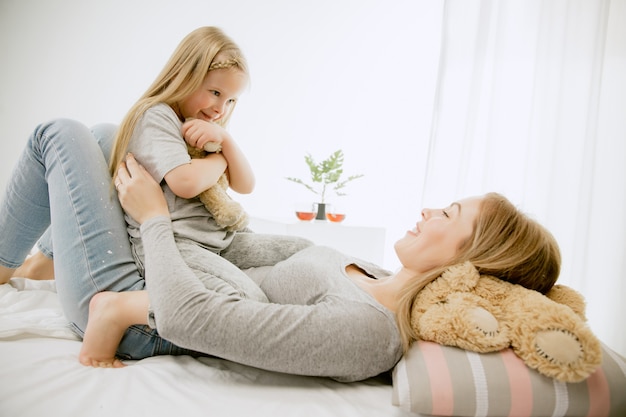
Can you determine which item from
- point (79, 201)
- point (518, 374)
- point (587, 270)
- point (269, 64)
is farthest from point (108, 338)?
point (269, 64)

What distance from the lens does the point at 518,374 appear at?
0.66 m

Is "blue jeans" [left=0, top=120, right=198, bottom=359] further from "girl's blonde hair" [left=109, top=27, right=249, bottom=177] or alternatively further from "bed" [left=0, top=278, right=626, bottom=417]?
"girl's blonde hair" [left=109, top=27, right=249, bottom=177]

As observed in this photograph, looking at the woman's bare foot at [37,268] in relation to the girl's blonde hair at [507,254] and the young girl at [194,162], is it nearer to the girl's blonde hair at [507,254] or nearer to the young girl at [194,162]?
the young girl at [194,162]

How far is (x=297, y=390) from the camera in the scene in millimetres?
755

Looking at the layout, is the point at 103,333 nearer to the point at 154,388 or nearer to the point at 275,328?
the point at 154,388

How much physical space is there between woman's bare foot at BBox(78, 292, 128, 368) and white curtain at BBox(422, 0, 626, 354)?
212cm

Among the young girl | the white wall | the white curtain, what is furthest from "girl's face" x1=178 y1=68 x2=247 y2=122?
the white wall

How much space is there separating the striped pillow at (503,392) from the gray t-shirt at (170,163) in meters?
0.63

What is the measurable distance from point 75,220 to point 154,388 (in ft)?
1.50

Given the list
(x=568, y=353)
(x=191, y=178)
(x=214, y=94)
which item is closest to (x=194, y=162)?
(x=191, y=178)

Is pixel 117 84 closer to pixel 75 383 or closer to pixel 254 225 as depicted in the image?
pixel 254 225

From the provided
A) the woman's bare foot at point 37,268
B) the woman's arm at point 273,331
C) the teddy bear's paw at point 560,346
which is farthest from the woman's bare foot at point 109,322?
the teddy bear's paw at point 560,346

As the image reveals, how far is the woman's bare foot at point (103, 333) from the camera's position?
810mm

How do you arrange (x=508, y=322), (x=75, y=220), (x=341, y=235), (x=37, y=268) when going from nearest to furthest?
(x=508, y=322)
(x=75, y=220)
(x=37, y=268)
(x=341, y=235)
